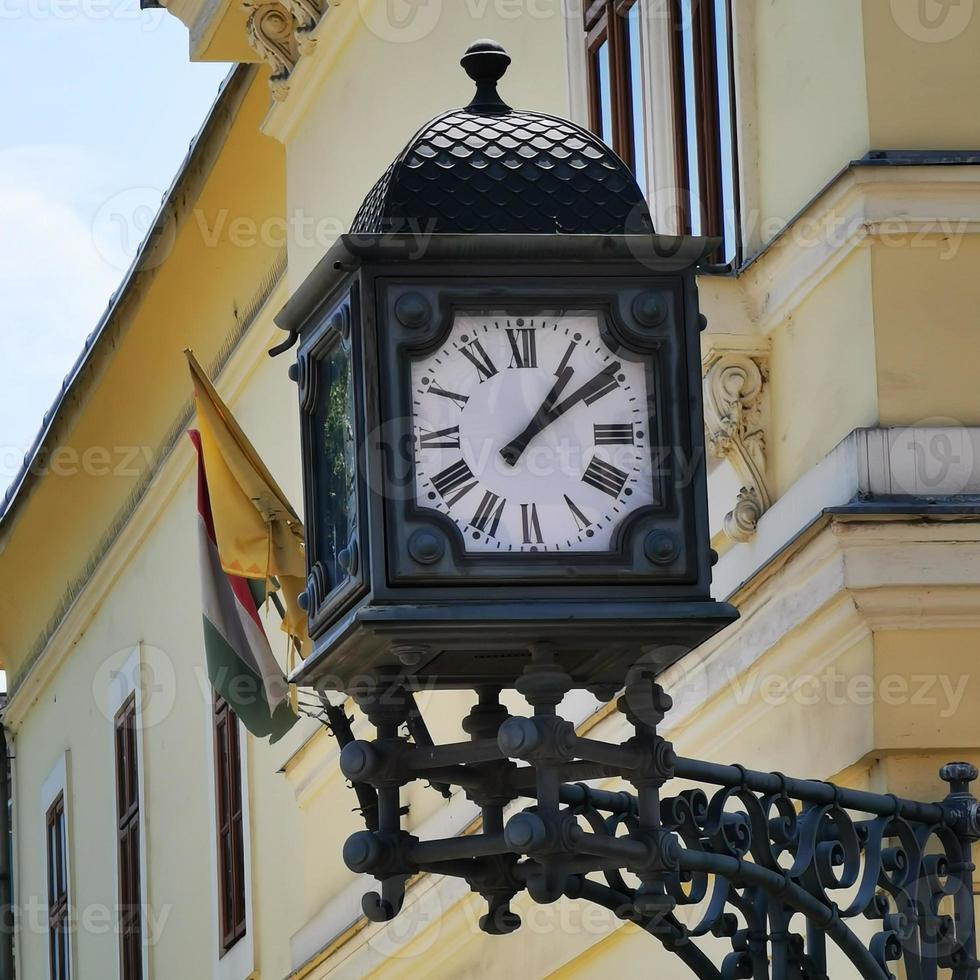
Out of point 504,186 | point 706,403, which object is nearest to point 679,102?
point 706,403

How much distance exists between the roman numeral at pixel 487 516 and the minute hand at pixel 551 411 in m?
0.08

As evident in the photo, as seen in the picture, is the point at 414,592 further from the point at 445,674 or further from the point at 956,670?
the point at 956,670

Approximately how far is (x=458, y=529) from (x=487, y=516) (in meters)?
0.06

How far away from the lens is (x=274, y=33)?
488 inches

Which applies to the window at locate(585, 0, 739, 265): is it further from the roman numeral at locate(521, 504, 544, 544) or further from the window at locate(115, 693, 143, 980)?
Result: the window at locate(115, 693, 143, 980)

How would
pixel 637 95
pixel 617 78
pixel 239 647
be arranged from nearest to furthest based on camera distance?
pixel 637 95
pixel 617 78
pixel 239 647

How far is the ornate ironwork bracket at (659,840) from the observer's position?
460 centimetres

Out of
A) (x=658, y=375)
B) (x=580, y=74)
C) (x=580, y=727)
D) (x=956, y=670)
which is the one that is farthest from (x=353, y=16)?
(x=658, y=375)

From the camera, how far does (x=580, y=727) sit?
810cm

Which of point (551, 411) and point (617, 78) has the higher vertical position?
point (617, 78)

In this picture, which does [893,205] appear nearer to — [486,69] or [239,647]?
[486,69]

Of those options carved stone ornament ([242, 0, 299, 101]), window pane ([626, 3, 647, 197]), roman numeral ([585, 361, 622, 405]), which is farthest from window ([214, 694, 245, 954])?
roman numeral ([585, 361, 622, 405])

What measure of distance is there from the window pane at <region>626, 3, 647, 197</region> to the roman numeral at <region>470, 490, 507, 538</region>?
3635mm

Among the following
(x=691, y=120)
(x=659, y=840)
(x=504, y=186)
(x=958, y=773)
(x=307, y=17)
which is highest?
(x=307, y=17)
